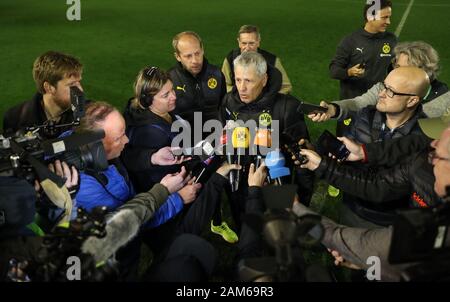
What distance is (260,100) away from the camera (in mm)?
3064

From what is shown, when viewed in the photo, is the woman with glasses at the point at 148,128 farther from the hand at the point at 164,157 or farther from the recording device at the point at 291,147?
the recording device at the point at 291,147

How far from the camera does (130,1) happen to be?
1605cm

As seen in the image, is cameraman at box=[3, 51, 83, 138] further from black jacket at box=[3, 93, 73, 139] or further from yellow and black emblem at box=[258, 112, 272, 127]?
yellow and black emblem at box=[258, 112, 272, 127]

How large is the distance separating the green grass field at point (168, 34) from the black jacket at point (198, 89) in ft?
4.61

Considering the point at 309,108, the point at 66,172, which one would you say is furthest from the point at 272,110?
the point at 66,172

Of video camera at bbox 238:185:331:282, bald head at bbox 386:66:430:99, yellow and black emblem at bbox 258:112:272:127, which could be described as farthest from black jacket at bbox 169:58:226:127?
video camera at bbox 238:185:331:282

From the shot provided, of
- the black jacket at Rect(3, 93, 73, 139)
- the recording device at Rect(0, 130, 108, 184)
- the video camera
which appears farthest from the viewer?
the black jacket at Rect(3, 93, 73, 139)

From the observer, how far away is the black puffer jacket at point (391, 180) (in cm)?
217

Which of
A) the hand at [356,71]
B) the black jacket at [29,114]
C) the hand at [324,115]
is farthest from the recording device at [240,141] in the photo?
the hand at [356,71]

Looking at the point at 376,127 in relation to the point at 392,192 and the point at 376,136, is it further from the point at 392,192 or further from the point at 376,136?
the point at 392,192

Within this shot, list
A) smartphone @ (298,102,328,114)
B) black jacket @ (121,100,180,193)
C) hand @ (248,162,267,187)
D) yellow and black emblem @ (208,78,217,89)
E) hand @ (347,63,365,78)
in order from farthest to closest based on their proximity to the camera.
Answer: hand @ (347,63,365,78) < yellow and black emblem @ (208,78,217,89) < smartphone @ (298,102,328,114) < black jacket @ (121,100,180,193) < hand @ (248,162,267,187)

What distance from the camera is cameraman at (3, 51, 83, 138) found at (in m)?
3.19

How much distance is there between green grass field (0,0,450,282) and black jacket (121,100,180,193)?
1.95 metres
